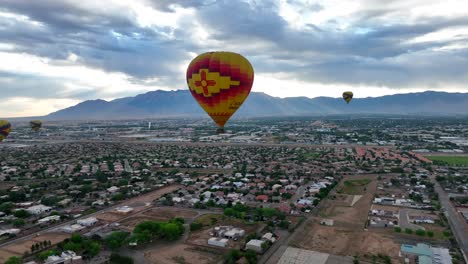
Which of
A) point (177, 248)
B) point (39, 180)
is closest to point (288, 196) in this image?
point (177, 248)

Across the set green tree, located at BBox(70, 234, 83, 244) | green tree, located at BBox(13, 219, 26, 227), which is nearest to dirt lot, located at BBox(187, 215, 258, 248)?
green tree, located at BBox(70, 234, 83, 244)

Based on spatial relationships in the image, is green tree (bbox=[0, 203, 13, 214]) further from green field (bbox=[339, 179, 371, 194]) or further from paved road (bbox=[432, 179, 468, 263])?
paved road (bbox=[432, 179, 468, 263])

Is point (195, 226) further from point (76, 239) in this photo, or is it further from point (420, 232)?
point (420, 232)

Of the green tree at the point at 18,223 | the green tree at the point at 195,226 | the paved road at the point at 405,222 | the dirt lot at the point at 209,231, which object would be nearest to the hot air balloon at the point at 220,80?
the green tree at the point at 195,226

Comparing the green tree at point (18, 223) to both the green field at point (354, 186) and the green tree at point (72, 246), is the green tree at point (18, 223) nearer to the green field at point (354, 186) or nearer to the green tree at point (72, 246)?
the green tree at point (72, 246)

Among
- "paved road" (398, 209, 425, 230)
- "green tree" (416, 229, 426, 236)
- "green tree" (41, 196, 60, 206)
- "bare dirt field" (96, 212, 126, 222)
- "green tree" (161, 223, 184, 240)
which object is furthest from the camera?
"green tree" (41, 196, 60, 206)

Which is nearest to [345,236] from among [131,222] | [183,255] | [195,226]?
[195,226]
